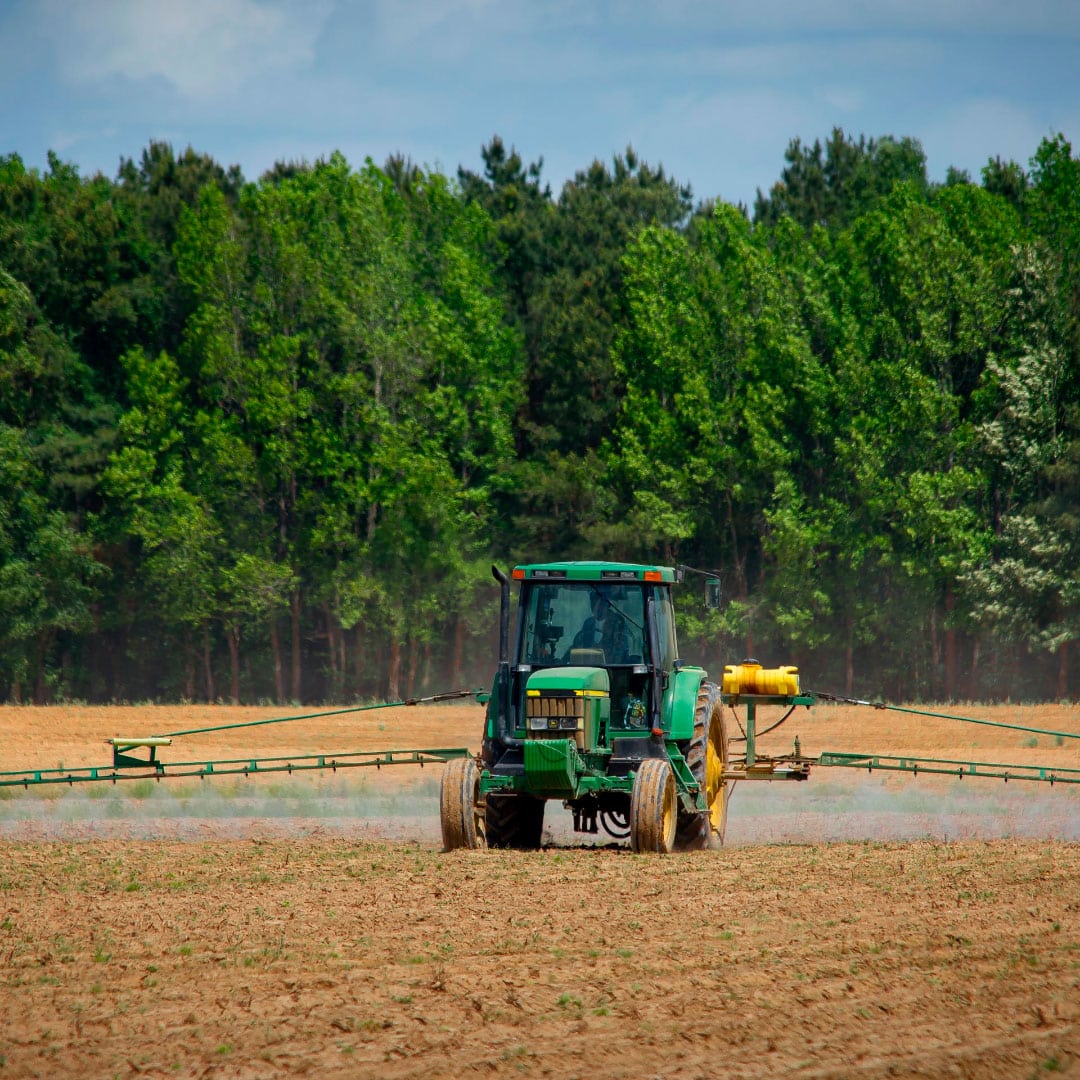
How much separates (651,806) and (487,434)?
40.2m

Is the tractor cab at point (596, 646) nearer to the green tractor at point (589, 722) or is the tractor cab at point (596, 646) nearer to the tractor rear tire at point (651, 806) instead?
the green tractor at point (589, 722)

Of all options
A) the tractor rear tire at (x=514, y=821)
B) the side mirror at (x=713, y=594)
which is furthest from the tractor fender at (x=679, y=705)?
the tractor rear tire at (x=514, y=821)

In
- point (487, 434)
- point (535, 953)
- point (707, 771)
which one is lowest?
point (535, 953)

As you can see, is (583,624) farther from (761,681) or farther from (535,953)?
(535,953)

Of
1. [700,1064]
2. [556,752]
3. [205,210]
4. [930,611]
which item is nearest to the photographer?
[700,1064]

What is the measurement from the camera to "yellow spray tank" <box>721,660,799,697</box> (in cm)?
1803

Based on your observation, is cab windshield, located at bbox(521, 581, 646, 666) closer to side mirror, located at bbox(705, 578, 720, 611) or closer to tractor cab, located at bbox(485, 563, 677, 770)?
tractor cab, located at bbox(485, 563, 677, 770)

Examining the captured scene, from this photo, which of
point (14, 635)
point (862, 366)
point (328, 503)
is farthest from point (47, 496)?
point (862, 366)

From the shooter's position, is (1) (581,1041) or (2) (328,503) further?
(2) (328,503)

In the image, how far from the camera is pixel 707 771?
16.5 m

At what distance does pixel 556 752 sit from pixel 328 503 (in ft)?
125

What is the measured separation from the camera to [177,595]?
5184 centimetres

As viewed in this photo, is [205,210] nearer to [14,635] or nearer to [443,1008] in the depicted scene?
[14,635]

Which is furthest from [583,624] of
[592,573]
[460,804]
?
[460,804]
